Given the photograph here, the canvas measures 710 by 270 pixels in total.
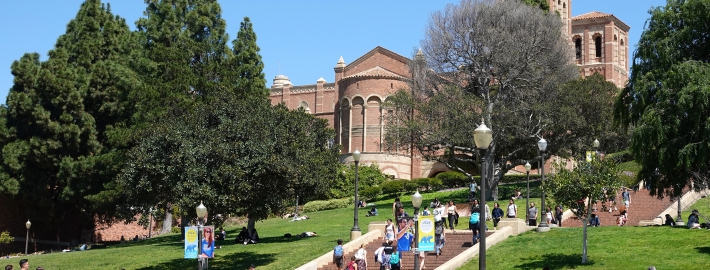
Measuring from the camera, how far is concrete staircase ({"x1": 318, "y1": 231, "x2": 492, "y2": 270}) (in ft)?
80.8

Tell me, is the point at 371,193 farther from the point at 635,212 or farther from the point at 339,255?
the point at 339,255

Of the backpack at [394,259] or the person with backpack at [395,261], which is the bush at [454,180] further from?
the backpack at [394,259]

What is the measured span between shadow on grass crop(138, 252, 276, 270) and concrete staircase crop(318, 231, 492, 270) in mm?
2735

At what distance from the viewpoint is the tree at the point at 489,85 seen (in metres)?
43.0

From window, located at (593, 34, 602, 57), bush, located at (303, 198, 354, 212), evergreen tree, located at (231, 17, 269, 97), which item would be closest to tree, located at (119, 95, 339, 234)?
evergreen tree, located at (231, 17, 269, 97)

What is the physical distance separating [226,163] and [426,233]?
9.14m

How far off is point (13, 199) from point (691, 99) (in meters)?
34.7

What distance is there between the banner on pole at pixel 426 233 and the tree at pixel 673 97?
9.73m

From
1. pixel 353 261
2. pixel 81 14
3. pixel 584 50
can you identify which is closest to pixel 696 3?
pixel 353 261

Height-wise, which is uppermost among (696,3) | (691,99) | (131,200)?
(696,3)

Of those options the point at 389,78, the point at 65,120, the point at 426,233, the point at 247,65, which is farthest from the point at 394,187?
the point at 426,233

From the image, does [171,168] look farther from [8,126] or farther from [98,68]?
[8,126]

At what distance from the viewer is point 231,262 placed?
2747cm

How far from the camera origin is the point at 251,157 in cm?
2683
